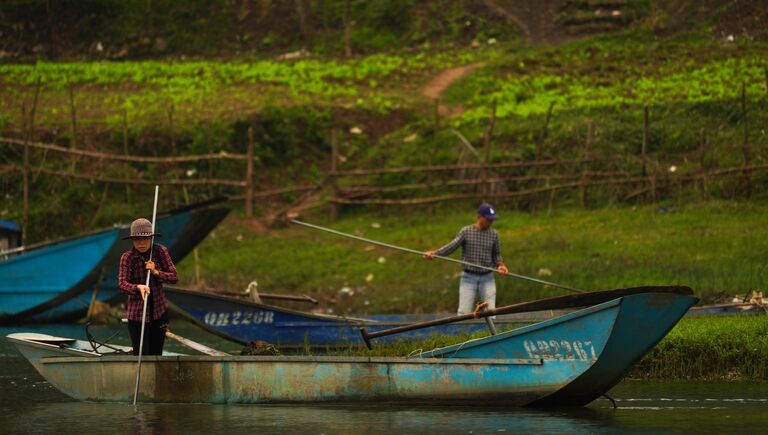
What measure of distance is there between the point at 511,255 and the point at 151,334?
444 inches

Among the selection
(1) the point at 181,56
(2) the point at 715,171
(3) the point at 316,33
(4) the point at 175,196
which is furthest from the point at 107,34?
(2) the point at 715,171

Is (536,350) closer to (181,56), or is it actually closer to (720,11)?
(720,11)

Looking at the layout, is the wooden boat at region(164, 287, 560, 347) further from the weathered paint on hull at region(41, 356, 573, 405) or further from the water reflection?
the water reflection

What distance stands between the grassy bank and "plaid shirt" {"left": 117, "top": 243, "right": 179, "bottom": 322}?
8.24m

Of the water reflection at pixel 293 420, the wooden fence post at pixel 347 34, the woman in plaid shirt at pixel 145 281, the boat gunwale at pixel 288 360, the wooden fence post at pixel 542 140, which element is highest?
the wooden fence post at pixel 347 34

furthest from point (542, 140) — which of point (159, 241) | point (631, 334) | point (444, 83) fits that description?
point (631, 334)

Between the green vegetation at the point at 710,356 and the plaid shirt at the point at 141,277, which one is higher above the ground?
the plaid shirt at the point at 141,277

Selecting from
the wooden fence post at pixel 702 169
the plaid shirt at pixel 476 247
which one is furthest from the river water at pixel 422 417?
the wooden fence post at pixel 702 169

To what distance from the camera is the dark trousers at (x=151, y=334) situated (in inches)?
499

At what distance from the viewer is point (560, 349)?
37.3ft

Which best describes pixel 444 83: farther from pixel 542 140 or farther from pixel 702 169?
pixel 702 169

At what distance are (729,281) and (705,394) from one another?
21.5ft

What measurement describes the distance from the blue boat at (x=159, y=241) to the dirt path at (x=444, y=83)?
39.2 ft

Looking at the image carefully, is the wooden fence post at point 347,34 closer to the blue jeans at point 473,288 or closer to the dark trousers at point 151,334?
the blue jeans at point 473,288
